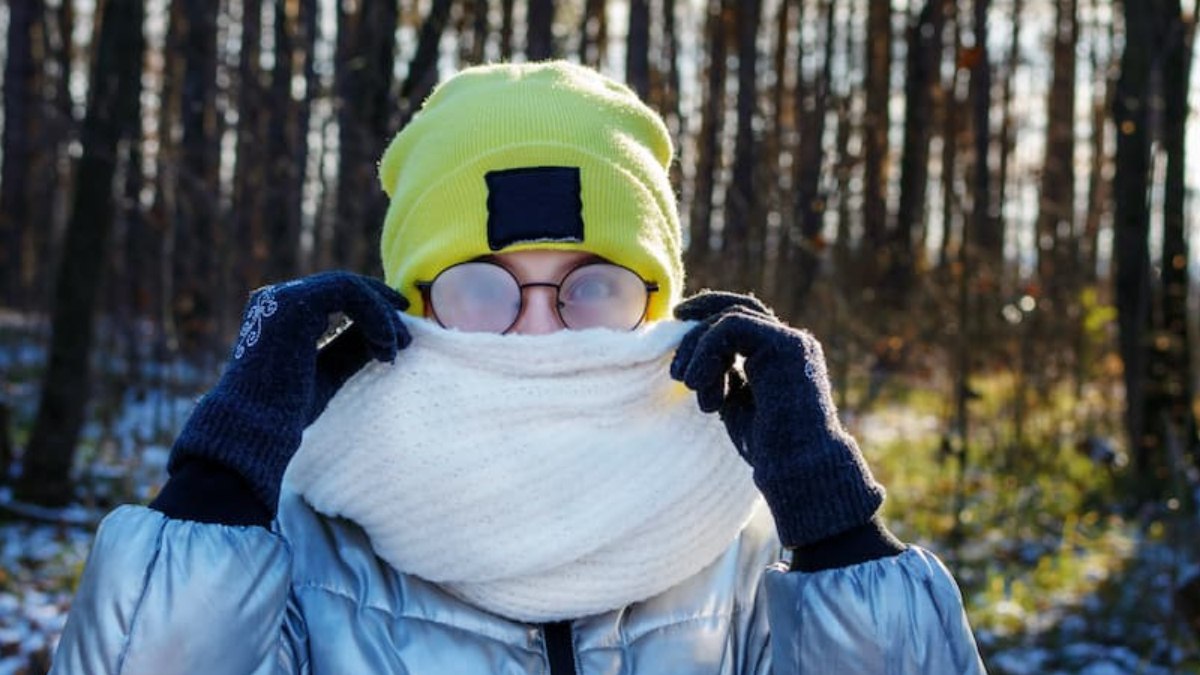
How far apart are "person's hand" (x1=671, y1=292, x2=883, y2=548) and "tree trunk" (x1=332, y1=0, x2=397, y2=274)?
4017 millimetres

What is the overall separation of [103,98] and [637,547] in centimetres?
605

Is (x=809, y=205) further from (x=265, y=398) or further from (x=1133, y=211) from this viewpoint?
(x=265, y=398)

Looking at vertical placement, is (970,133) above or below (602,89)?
above

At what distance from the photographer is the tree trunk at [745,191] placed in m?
7.71

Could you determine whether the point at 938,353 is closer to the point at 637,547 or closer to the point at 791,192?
the point at 791,192

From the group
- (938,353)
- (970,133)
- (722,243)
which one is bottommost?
(938,353)

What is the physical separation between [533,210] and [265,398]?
1.44ft

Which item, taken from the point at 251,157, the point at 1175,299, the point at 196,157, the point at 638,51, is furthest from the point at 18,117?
the point at 1175,299

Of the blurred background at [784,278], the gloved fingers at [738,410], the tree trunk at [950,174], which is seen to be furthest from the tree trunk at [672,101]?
the gloved fingers at [738,410]

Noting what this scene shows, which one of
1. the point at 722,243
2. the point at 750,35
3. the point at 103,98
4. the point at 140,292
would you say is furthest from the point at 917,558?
the point at 750,35

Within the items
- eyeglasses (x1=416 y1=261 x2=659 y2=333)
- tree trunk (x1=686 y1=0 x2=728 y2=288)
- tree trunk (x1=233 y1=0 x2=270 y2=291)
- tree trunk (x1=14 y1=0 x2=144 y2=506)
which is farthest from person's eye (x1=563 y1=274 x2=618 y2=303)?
tree trunk (x1=233 y1=0 x2=270 y2=291)

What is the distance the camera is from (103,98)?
21.8ft

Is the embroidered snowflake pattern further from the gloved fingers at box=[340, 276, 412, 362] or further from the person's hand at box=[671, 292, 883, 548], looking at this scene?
the person's hand at box=[671, 292, 883, 548]

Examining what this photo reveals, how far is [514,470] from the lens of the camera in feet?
4.98
